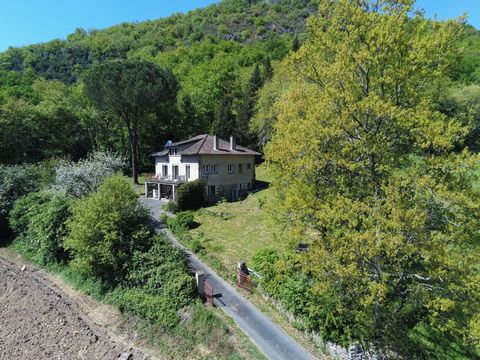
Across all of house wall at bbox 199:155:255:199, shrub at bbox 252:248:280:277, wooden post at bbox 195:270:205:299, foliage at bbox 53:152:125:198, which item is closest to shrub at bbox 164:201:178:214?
house wall at bbox 199:155:255:199

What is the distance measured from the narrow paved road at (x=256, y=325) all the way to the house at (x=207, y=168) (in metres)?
Result: 17.9

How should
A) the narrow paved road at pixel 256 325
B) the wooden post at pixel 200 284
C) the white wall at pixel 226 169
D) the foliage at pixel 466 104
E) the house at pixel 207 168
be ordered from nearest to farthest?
the narrow paved road at pixel 256 325
the wooden post at pixel 200 284
the house at pixel 207 168
the white wall at pixel 226 169
the foliage at pixel 466 104

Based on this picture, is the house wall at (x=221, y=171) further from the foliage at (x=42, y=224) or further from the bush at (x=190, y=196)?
the foliage at (x=42, y=224)

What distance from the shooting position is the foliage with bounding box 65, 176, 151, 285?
20125 millimetres

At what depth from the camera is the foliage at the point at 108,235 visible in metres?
20.1

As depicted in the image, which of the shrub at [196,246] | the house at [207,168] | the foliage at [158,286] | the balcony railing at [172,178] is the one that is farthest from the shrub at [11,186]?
the shrub at [196,246]

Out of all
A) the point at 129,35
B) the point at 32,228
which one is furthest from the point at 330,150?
the point at 129,35

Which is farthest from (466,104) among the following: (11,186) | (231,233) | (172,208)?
(11,186)

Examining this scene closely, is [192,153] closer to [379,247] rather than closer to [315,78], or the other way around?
[315,78]

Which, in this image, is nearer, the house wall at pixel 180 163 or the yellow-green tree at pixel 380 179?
the yellow-green tree at pixel 380 179

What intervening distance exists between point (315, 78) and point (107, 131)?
53.3 m

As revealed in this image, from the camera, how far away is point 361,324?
11969 mm

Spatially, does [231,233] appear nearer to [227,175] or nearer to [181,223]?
[181,223]

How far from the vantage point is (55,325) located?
17.9 meters
